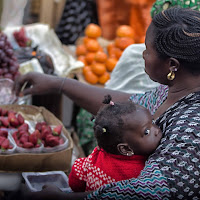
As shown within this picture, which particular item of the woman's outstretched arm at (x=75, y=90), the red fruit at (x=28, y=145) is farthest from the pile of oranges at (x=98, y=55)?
the red fruit at (x=28, y=145)

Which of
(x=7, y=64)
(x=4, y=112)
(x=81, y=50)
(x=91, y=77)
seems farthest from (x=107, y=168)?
(x=81, y=50)

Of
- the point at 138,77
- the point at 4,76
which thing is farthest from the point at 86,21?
the point at 138,77

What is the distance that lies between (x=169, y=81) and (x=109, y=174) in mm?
439

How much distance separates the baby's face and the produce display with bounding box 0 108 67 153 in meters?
0.96

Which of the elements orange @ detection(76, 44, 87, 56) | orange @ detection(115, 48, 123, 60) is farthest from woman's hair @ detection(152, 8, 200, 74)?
orange @ detection(76, 44, 87, 56)

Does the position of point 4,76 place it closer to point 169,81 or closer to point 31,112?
point 31,112

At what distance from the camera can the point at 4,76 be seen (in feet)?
9.90

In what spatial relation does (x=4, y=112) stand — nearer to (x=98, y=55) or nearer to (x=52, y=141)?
(x=52, y=141)

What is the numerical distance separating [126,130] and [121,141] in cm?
5

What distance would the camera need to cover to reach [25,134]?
2.43 m

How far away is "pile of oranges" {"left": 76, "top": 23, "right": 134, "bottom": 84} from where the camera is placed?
4.01m

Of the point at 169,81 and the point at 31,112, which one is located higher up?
the point at 169,81

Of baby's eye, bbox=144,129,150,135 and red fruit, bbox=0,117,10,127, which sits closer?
baby's eye, bbox=144,129,150,135

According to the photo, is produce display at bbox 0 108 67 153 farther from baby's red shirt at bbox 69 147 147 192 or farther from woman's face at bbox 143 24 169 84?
woman's face at bbox 143 24 169 84
